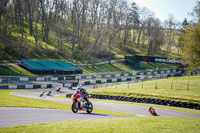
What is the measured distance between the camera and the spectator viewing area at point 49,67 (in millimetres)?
50031

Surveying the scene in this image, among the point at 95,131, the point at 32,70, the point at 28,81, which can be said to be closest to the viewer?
the point at 95,131

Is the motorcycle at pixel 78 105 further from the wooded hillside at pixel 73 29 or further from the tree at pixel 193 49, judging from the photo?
the wooded hillside at pixel 73 29

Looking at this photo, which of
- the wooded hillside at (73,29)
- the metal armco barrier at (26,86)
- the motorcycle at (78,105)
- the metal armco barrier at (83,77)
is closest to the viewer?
the motorcycle at (78,105)

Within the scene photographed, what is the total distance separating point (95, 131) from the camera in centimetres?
995

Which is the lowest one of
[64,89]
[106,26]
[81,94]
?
[64,89]

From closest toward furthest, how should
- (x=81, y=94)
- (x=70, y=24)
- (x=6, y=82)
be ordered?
(x=81, y=94)
(x=6, y=82)
(x=70, y=24)

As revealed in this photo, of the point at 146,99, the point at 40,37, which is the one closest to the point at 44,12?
the point at 40,37

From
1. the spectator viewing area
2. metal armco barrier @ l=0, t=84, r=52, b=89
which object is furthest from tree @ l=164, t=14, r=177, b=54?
metal armco barrier @ l=0, t=84, r=52, b=89

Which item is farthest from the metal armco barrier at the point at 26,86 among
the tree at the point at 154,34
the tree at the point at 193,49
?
the tree at the point at 154,34

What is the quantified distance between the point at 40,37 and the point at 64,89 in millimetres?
34403

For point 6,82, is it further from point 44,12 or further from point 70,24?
point 70,24

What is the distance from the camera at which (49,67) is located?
52.5 metres

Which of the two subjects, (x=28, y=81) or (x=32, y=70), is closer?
(x=28, y=81)

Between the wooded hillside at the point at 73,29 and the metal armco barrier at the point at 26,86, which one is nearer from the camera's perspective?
the metal armco barrier at the point at 26,86
